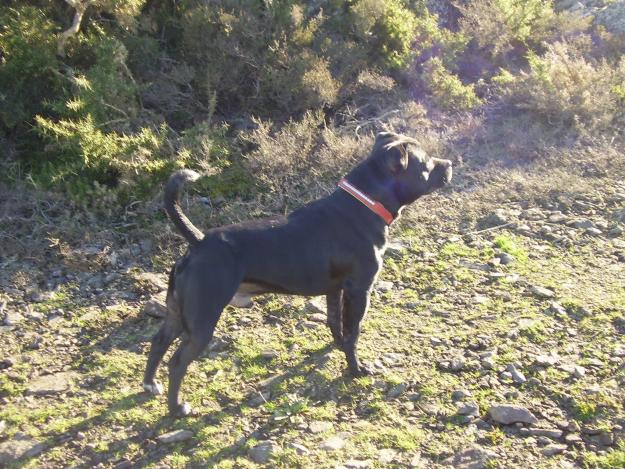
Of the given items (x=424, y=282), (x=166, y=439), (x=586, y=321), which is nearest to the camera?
(x=166, y=439)

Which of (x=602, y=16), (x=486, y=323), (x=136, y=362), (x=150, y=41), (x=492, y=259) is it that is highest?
(x=602, y=16)

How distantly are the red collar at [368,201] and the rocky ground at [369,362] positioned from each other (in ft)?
3.05

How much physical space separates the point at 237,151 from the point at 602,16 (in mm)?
6878

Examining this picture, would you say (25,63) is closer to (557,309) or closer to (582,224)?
(557,309)

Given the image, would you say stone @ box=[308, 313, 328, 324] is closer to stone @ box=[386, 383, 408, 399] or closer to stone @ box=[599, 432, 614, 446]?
stone @ box=[386, 383, 408, 399]

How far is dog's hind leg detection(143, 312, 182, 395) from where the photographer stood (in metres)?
3.61

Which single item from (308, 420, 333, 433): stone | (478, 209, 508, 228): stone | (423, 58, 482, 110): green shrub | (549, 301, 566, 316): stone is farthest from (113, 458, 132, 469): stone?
(423, 58, 482, 110): green shrub

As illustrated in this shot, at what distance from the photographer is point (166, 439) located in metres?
3.38

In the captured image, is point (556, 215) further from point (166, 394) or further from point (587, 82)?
point (166, 394)

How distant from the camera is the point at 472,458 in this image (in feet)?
10.5

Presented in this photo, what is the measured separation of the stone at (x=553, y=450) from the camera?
3.22m

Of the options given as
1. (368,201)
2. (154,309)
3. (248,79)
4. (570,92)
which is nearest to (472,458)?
(368,201)

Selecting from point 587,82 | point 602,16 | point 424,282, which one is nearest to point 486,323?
point 424,282

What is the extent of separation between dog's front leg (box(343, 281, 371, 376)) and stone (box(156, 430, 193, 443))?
1104 mm
